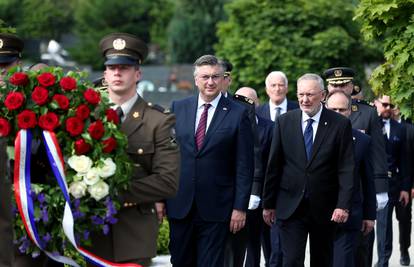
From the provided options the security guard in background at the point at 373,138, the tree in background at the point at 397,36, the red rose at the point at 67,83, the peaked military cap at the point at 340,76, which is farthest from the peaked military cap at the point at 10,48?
the peaked military cap at the point at 340,76

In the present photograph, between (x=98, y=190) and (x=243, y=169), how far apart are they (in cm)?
276

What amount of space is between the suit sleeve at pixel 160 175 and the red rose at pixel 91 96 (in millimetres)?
572

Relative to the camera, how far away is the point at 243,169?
9.29 m

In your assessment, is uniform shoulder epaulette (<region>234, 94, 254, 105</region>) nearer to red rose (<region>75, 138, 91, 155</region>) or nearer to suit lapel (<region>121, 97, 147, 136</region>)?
suit lapel (<region>121, 97, 147, 136</region>)

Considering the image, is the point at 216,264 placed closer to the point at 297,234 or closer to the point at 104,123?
the point at 297,234

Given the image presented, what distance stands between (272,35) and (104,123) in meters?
15.9

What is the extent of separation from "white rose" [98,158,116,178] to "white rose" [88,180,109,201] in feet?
0.17

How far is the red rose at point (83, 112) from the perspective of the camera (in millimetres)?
6816

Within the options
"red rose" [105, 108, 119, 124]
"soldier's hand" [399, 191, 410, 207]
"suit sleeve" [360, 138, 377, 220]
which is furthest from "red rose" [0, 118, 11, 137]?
"soldier's hand" [399, 191, 410, 207]

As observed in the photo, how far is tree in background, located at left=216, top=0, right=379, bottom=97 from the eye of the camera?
22.0 m

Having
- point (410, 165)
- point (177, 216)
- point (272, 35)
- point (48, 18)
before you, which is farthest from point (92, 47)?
point (177, 216)

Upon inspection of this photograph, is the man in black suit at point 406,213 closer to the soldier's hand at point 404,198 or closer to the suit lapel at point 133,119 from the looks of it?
the soldier's hand at point 404,198

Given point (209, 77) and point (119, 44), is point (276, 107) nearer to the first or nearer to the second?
point (209, 77)

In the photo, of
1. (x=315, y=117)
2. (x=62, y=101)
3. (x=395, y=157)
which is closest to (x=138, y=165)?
(x=62, y=101)
